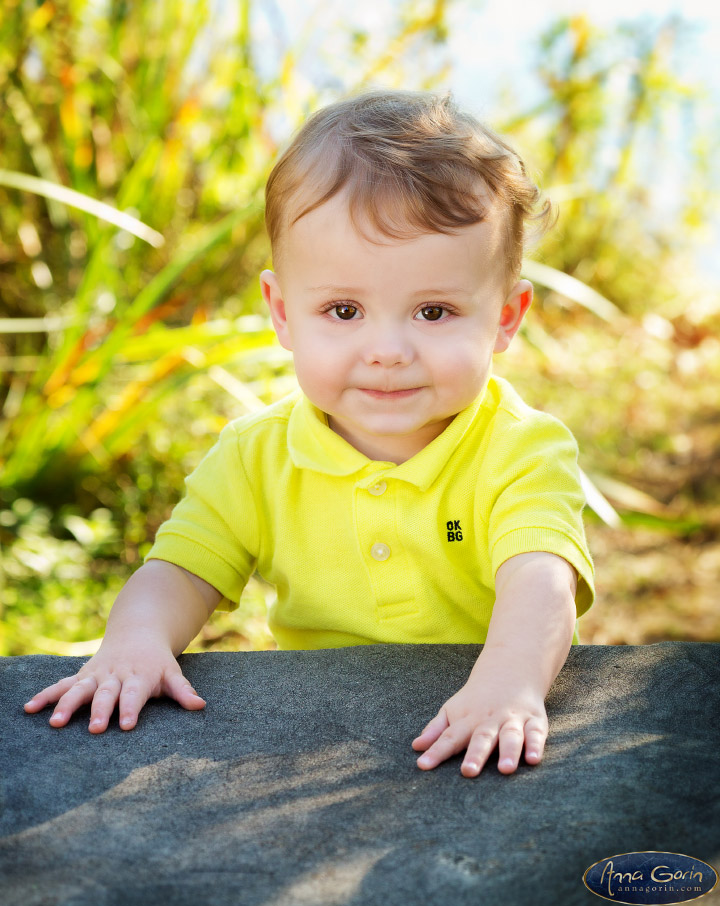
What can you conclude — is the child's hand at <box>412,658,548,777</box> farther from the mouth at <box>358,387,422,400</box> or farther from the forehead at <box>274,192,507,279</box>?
the forehead at <box>274,192,507,279</box>

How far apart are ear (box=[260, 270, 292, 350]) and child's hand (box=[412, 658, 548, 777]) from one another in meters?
0.62

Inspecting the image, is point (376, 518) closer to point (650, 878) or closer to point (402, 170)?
point (402, 170)

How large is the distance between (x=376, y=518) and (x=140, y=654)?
0.38 metres

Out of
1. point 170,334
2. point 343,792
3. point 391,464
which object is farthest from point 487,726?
point 170,334

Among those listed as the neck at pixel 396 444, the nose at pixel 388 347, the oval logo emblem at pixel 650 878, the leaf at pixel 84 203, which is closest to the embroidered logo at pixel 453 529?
the neck at pixel 396 444

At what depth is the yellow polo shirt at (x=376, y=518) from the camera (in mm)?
1355

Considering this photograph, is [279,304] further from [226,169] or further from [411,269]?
[226,169]

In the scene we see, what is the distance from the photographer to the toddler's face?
123 centimetres

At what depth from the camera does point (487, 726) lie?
1.03m

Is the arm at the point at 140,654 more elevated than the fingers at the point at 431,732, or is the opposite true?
the fingers at the point at 431,732

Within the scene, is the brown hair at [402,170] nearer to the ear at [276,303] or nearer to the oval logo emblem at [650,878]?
the ear at [276,303]

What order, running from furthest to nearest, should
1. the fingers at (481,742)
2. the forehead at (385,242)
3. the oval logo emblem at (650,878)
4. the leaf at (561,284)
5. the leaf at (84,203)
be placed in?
the leaf at (561,284)
the leaf at (84,203)
the forehead at (385,242)
the fingers at (481,742)
the oval logo emblem at (650,878)

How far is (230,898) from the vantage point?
0.80 meters

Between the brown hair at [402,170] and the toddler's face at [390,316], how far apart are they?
0.02m
